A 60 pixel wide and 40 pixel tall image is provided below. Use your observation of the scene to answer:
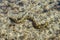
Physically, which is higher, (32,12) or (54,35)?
(32,12)

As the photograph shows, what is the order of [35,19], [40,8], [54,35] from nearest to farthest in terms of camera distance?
[54,35]
[35,19]
[40,8]

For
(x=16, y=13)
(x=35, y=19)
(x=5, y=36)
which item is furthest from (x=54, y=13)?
(x=5, y=36)

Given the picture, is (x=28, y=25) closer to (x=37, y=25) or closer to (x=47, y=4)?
(x=37, y=25)

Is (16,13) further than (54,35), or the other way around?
(16,13)

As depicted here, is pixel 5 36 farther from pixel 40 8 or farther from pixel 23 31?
Answer: pixel 40 8

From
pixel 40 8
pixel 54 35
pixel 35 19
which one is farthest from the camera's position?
pixel 40 8

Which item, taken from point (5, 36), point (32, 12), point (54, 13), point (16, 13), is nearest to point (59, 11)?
point (54, 13)
